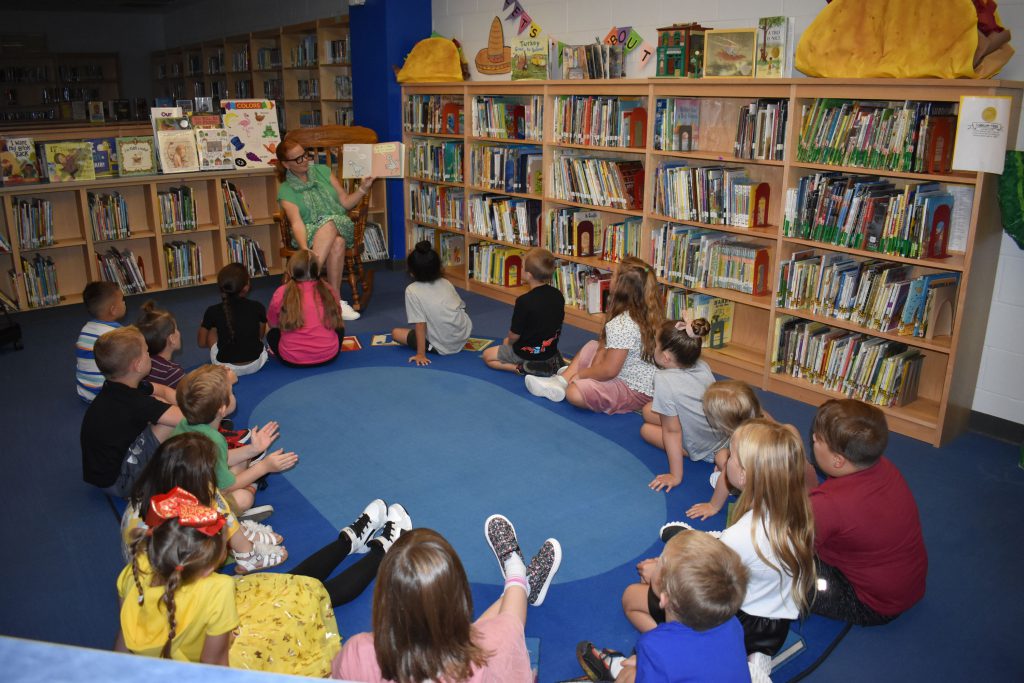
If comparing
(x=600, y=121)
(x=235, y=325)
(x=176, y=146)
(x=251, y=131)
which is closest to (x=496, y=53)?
(x=600, y=121)

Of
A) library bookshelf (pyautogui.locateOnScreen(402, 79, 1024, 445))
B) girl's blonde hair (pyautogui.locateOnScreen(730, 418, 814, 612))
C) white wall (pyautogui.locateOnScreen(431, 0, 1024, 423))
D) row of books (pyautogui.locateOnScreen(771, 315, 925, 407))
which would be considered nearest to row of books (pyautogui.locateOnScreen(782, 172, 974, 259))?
library bookshelf (pyautogui.locateOnScreen(402, 79, 1024, 445))

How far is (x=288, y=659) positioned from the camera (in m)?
2.13

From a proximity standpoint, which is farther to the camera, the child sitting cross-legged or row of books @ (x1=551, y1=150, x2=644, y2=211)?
row of books @ (x1=551, y1=150, x2=644, y2=211)

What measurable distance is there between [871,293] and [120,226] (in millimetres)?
5646

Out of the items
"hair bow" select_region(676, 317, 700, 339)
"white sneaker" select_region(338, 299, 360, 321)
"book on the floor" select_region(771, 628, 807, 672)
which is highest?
"hair bow" select_region(676, 317, 700, 339)

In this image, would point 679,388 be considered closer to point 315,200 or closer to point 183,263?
point 315,200

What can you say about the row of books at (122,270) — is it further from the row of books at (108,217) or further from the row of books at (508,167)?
the row of books at (508,167)

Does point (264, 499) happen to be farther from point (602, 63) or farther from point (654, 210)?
point (602, 63)

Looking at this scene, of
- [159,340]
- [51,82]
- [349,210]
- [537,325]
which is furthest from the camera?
[51,82]

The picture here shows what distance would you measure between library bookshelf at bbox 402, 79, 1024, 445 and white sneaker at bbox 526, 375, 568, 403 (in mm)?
1127

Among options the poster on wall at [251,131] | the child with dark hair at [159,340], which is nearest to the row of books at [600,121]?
the poster on wall at [251,131]

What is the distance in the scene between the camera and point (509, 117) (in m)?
6.35

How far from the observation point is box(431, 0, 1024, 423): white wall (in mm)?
3971

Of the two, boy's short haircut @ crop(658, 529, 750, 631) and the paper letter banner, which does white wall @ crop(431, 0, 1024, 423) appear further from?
boy's short haircut @ crop(658, 529, 750, 631)
